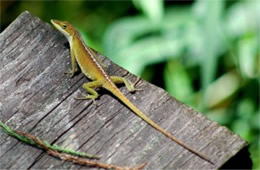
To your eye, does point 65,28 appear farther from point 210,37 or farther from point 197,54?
point 197,54

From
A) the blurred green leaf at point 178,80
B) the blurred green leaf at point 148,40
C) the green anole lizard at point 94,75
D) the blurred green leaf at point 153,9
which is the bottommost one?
the blurred green leaf at point 178,80

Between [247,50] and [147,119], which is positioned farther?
[247,50]

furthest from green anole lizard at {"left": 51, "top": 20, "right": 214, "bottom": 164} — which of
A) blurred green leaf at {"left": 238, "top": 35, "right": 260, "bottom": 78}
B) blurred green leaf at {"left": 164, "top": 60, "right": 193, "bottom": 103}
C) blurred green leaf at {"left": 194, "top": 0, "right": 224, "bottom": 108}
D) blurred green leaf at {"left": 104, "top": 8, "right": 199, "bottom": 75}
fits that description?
blurred green leaf at {"left": 238, "top": 35, "right": 260, "bottom": 78}

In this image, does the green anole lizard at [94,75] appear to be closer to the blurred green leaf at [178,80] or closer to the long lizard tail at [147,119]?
the long lizard tail at [147,119]

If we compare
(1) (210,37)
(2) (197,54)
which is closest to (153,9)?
(2) (197,54)

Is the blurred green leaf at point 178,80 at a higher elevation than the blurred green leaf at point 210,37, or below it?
below

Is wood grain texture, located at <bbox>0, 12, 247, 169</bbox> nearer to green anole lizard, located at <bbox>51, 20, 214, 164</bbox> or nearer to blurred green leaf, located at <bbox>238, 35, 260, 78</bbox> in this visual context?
green anole lizard, located at <bbox>51, 20, 214, 164</bbox>

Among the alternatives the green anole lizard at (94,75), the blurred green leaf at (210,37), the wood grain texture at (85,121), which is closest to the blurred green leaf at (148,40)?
the blurred green leaf at (210,37)
